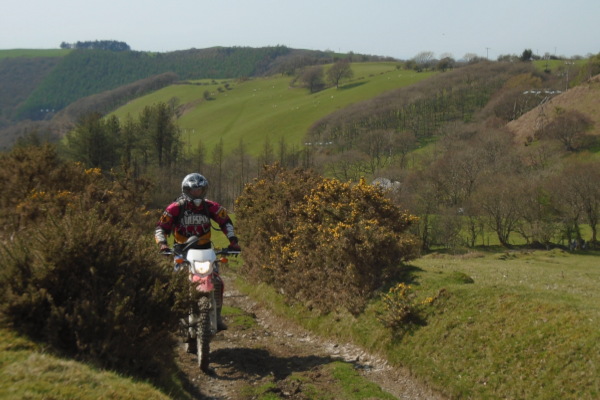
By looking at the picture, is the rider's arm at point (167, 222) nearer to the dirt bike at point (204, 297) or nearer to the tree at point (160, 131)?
the dirt bike at point (204, 297)

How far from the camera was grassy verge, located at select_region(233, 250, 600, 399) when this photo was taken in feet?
26.1

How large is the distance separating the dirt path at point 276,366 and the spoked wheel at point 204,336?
182mm

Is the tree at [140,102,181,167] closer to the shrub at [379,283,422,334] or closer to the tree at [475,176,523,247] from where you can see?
the tree at [475,176,523,247]

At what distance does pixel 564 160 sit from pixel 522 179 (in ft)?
75.6

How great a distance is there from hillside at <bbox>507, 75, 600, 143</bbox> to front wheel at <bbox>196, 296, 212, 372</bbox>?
3545 inches

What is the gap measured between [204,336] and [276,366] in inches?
68.1

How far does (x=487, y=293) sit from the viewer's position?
10656mm

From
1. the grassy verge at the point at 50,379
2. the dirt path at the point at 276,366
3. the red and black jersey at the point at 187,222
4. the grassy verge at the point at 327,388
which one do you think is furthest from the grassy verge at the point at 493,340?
the grassy verge at the point at 50,379

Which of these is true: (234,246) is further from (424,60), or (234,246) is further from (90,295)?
(424,60)

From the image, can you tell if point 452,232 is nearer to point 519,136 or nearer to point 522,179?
point 522,179

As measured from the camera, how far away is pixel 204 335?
8.97 meters

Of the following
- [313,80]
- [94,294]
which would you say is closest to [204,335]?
[94,294]

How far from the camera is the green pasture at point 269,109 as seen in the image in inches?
5541

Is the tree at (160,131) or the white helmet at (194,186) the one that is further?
the tree at (160,131)
